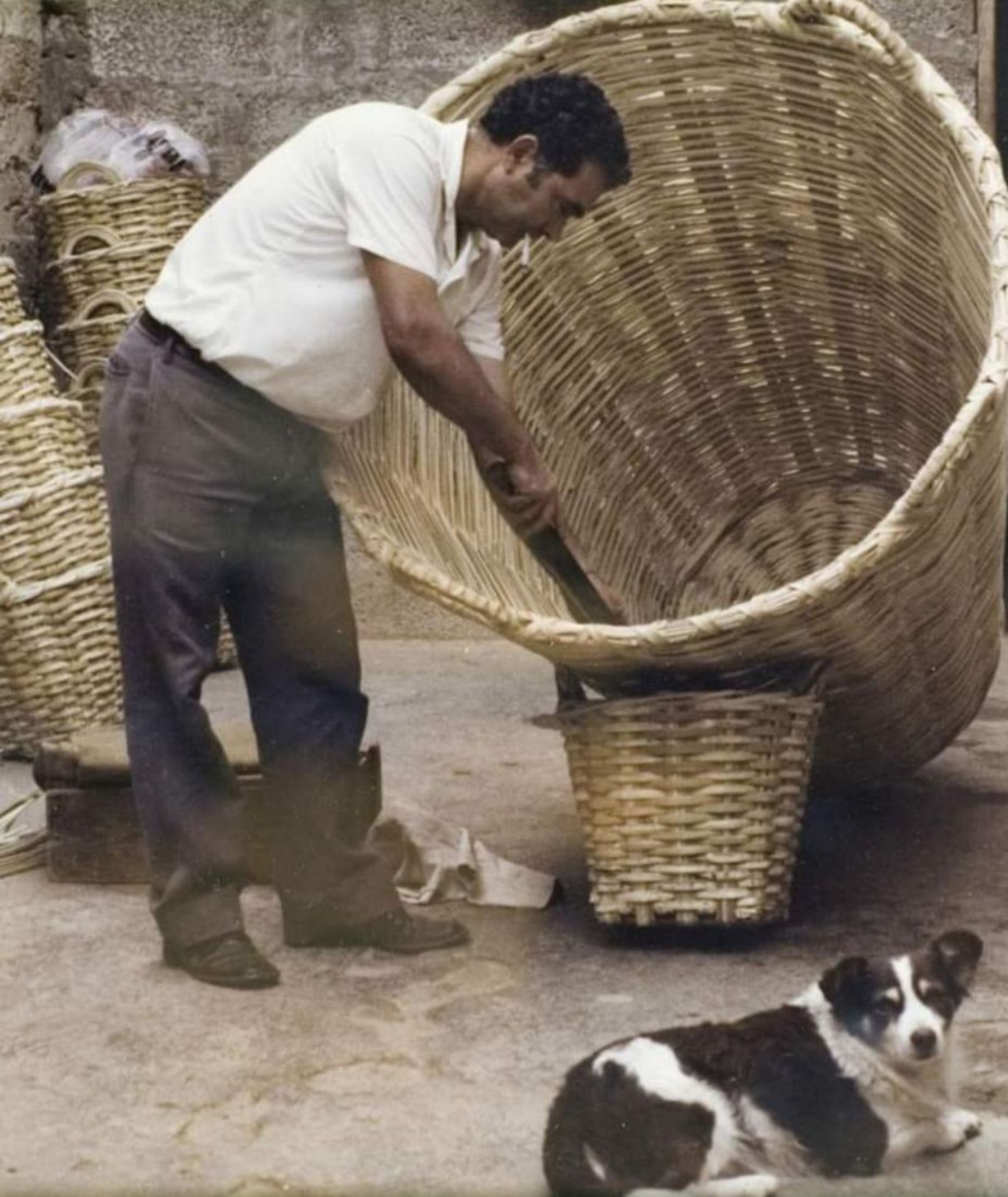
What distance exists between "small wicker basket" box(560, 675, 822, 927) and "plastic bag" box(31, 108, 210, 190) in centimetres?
282

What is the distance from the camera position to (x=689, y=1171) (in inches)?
96.9

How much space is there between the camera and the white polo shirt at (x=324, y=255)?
10.4 ft

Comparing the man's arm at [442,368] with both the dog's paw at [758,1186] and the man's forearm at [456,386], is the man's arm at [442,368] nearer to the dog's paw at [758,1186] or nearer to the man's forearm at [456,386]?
the man's forearm at [456,386]

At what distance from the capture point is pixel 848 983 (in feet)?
8.66

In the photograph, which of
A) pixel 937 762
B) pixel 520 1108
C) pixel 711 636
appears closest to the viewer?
pixel 520 1108

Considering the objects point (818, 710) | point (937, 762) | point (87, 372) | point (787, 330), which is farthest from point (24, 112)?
point (818, 710)

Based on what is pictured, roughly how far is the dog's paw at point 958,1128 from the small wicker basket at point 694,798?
73 centimetres

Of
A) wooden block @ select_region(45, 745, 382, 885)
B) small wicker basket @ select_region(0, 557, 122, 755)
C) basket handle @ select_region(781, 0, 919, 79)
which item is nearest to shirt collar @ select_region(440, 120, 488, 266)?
basket handle @ select_region(781, 0, 919, 79)

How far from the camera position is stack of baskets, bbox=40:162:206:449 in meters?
5.57

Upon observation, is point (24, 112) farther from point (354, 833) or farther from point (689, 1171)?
point (689, 1171)

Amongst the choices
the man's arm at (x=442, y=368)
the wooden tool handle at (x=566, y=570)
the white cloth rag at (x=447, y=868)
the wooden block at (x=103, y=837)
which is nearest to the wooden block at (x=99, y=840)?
the wooden block at (x=103, y=837)

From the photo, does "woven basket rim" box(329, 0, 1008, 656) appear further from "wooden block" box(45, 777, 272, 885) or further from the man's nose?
"wooden block" box(45, 777, 272, 885)

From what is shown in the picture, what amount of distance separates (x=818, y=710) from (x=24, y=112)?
3.54 metres

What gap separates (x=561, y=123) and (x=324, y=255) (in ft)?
1.31
